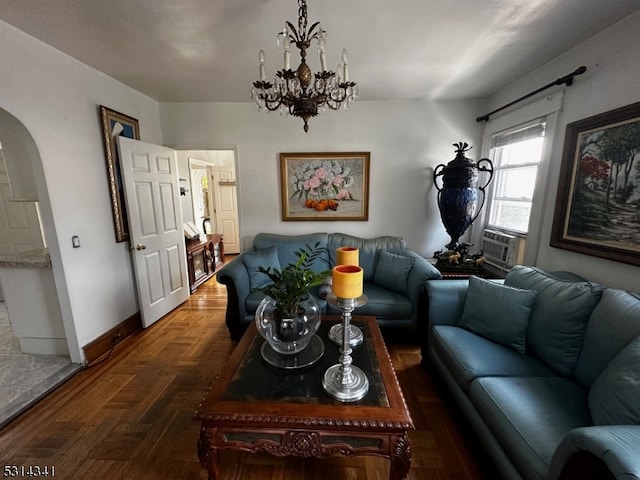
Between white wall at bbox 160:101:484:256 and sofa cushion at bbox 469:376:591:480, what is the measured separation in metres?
2.15

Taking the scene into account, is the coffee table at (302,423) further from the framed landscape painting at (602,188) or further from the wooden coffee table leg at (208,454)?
the framed landscape painting at (602,188)

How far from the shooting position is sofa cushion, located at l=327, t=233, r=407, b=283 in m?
2.88

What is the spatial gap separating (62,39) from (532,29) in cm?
322

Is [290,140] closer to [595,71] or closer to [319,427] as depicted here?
[595,71]

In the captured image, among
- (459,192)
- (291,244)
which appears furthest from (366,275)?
(459,192)

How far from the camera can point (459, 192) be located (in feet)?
8.81

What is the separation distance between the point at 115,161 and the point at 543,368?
3.71 m

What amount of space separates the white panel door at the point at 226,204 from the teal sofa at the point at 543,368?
14.9 feet

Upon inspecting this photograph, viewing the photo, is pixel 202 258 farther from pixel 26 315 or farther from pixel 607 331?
pixel 607 331

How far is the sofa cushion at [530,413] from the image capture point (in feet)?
3.25

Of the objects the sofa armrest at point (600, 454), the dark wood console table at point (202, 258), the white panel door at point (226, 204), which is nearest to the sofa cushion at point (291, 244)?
the dark wood console table at point (202, 258)

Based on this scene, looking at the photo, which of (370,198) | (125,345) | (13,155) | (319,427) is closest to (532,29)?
(370,198)

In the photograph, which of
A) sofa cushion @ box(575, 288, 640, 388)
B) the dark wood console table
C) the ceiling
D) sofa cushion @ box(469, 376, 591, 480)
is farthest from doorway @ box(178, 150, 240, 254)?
sofa cushion @ box(575, 288, 640, 388)

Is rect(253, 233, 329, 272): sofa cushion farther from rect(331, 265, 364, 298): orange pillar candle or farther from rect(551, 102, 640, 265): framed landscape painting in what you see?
rect(551, 102, 640, 265): framed landscape painting
